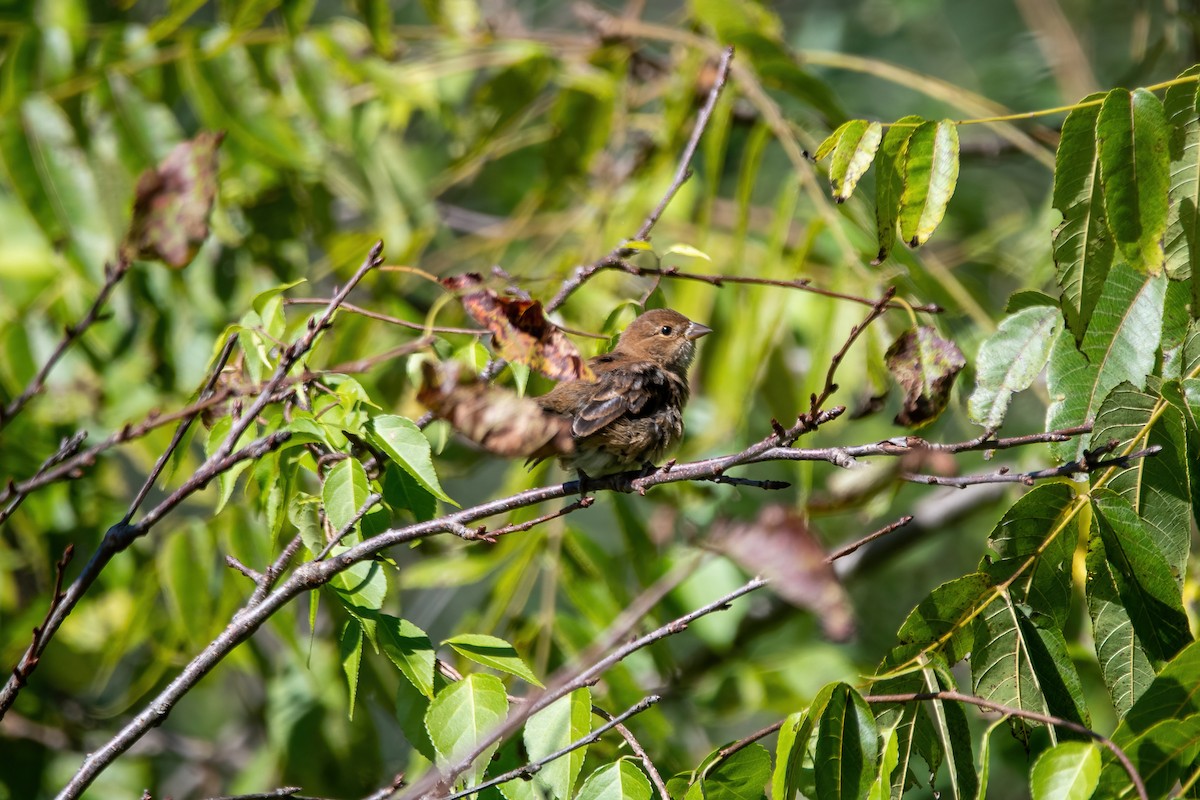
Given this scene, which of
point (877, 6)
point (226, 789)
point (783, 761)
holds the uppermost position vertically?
point (877, 6)

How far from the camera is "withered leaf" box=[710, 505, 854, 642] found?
7.16 feet

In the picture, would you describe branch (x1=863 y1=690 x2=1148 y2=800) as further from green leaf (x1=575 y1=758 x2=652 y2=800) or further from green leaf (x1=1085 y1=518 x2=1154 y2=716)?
green leaf (x1=575 y1=758 x2=652 y2=800)

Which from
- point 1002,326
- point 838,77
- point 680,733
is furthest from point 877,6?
point 1002,326

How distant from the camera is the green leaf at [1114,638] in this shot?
2617 millimetres

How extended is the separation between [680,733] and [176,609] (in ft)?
11.2

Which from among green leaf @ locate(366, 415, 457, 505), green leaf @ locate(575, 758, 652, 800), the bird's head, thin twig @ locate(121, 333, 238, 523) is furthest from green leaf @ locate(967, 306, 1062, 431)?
the bird's head

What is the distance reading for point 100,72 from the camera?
182 inches

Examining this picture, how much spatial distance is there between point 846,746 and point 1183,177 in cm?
154

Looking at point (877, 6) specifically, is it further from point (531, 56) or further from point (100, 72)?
point (100, 72)

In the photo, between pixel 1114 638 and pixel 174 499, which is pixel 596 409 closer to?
pixel 174 499

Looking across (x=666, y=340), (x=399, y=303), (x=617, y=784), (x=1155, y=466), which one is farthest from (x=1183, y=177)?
(x=399, y=303)

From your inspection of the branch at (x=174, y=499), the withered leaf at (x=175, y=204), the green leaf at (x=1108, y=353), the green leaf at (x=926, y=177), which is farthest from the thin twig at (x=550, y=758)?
the withered leaf at (x=175, y=204)

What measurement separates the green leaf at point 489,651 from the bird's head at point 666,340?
2.57m

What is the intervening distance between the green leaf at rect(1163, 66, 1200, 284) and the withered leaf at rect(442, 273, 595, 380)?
1.45 m
